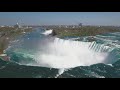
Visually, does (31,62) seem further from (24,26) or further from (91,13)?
(91,13)

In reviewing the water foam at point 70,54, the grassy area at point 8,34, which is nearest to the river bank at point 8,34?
the grassy area at point 8,34

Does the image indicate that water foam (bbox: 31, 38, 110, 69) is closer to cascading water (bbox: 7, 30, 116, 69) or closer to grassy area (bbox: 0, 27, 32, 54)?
cascading water (bbox: 7, 30, 116, 69)

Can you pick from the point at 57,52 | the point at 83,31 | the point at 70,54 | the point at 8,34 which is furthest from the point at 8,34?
the point at 83,31

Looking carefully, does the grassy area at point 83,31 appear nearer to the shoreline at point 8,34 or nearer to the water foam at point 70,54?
the water foam at point 70,54

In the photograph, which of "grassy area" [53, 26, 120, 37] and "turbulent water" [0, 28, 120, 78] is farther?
"grassy area" [53, 26, 120, 37]

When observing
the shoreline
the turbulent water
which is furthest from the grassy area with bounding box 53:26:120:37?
the shoreline

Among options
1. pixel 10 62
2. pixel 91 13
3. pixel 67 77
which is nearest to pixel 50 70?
pixel 67 77
